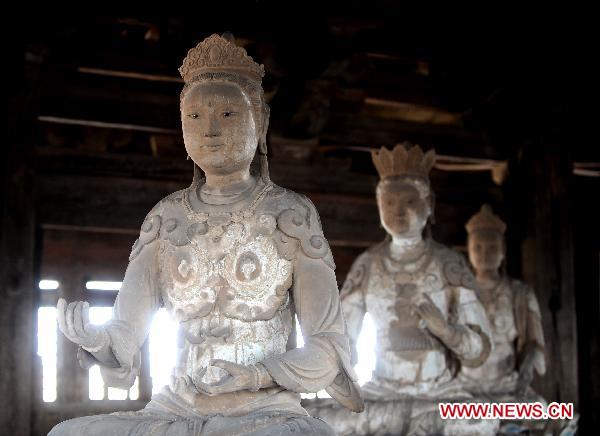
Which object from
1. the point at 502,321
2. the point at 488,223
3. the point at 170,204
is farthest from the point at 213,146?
the point at 488,223

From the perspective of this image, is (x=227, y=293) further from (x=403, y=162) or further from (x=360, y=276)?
(x=403, y=162)

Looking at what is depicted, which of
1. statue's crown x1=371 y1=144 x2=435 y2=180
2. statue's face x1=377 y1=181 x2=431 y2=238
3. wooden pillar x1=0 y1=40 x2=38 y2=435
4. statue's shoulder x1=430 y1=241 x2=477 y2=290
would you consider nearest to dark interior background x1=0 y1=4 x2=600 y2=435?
wooden pillar x1=0 y1=40 x2=38 y2=435

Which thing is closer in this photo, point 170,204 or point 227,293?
point 227,293

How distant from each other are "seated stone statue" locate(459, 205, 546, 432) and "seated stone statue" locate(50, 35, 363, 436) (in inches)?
163

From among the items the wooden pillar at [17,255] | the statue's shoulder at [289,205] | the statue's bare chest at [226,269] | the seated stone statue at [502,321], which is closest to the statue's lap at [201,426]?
the statue's bare chest at [226,269]

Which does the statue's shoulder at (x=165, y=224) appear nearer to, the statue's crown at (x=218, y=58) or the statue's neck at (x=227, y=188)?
the statue's neck at (x=227, y=188)

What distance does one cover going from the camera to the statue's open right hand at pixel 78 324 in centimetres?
488

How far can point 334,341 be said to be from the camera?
5.22m

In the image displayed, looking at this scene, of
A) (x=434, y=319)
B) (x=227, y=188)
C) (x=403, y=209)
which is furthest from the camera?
(x=403, y=209)

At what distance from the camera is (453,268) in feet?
28.2

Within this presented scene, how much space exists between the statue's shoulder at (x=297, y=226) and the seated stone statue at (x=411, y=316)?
2.66 metres

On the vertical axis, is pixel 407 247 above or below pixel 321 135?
below

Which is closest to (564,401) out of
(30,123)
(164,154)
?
(164,154)

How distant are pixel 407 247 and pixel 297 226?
339cm
